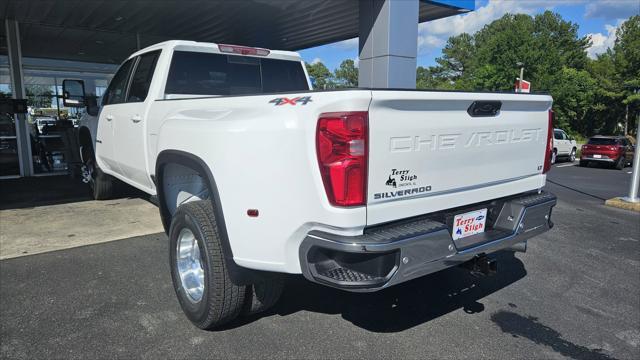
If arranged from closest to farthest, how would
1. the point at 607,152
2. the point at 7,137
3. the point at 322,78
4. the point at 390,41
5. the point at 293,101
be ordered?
the point at 293,101
the point at 322,78
the point at 390,41
the point at 7,137
the point at 607,152

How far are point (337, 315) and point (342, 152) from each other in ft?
5.60

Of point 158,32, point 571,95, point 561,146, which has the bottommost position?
point 561,146

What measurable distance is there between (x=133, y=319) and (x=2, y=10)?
31.9ft

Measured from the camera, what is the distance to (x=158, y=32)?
13.0 meters

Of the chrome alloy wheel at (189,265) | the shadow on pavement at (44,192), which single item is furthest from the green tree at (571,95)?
the chrome alloy wheel at (189,265)

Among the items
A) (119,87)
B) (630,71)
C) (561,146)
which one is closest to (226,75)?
(119,87)

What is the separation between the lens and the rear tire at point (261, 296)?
3053mm

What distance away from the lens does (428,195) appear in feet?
8.66

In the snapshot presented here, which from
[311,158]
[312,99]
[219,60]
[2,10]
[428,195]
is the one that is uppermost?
[2,10]

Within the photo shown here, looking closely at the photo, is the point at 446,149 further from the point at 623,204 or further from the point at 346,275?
the point at 623,204

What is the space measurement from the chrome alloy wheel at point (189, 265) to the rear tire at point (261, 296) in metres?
0.45

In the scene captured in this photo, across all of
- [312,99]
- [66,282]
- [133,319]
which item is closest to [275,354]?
[133,319]

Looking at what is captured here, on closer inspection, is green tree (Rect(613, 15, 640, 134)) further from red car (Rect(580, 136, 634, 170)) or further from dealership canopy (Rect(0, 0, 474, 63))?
dealership canopy (Rect(0, 0, 474, 63))

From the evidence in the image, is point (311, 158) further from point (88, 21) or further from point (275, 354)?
point (88, 21)
